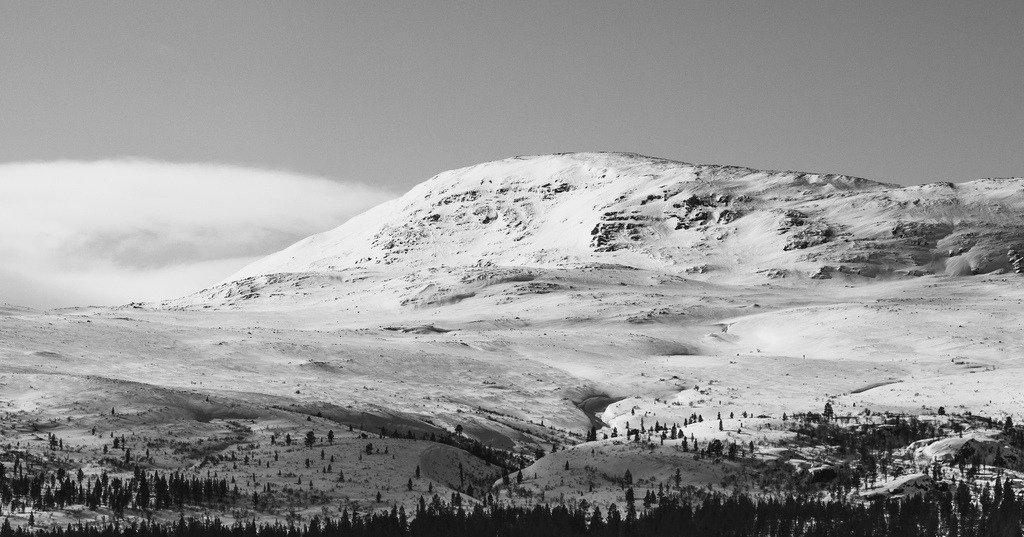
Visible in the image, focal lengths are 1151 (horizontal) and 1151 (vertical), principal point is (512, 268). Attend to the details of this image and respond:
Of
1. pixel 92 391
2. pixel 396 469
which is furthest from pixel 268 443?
pixel 92 391

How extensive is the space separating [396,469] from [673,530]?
8448 millimetres

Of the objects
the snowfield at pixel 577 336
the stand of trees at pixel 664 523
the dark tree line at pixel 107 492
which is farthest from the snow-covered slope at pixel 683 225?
the dark tree line at pixel 107 492

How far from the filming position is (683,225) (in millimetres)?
147500

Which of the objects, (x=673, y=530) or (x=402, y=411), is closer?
(x=673, y=530)

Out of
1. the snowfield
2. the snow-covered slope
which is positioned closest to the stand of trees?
the snowfield

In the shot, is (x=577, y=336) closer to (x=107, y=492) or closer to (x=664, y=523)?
(x=664, y=523)

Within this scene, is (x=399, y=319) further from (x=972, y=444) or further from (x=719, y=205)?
(x=719, y=205)

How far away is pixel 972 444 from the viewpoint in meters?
30.0

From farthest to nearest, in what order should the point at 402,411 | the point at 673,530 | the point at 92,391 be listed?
the point at 402,411
the point at 92,391
the point at 673,530

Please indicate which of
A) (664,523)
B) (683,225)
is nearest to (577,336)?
(664,523)

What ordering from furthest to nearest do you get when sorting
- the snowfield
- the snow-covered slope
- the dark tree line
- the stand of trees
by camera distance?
the snow-covered slope
the snowfield
the dark tree line
the stand of trees

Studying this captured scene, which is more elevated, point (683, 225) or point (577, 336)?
point (683, 225)

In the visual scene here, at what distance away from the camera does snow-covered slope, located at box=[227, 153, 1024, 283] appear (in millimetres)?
125000

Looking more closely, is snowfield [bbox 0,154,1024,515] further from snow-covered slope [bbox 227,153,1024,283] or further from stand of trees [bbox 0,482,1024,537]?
stand of trees [bbox 0,482,1024,537]
